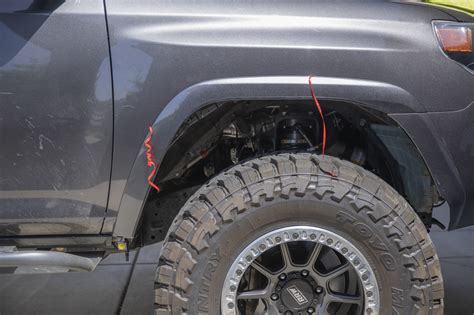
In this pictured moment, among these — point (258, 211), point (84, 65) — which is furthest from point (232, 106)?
point (84, 65)

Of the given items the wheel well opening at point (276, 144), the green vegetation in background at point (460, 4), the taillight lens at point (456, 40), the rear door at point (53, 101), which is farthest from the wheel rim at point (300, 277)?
the green vegetation in background at point (460, 4)

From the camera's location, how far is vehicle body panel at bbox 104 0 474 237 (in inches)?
102


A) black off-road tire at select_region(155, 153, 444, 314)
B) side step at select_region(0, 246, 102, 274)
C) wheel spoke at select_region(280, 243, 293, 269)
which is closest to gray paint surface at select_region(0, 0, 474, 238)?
side step at select_region(0, 246, 102, 274)

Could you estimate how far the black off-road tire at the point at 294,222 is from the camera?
8.73 feet

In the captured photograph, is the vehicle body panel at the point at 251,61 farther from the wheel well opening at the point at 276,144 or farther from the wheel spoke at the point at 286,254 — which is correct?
the wheel spoke at the point at 286,254

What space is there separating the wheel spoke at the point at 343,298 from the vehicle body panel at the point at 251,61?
87cm

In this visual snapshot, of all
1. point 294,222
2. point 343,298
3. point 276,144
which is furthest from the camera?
point 276,144

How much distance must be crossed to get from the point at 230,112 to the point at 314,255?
0.77 meters

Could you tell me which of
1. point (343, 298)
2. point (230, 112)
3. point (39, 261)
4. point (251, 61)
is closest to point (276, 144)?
point (230, 112)

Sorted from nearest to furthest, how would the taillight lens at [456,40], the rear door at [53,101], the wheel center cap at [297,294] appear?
the rear door at [53,101] → the taillight lens at [456,40] → the wheel center cap at [297,294]

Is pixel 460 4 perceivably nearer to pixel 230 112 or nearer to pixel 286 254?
pixel 230 112

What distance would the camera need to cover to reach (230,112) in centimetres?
285

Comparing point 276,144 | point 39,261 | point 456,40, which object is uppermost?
point 456,40

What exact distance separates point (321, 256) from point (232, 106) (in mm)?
824
